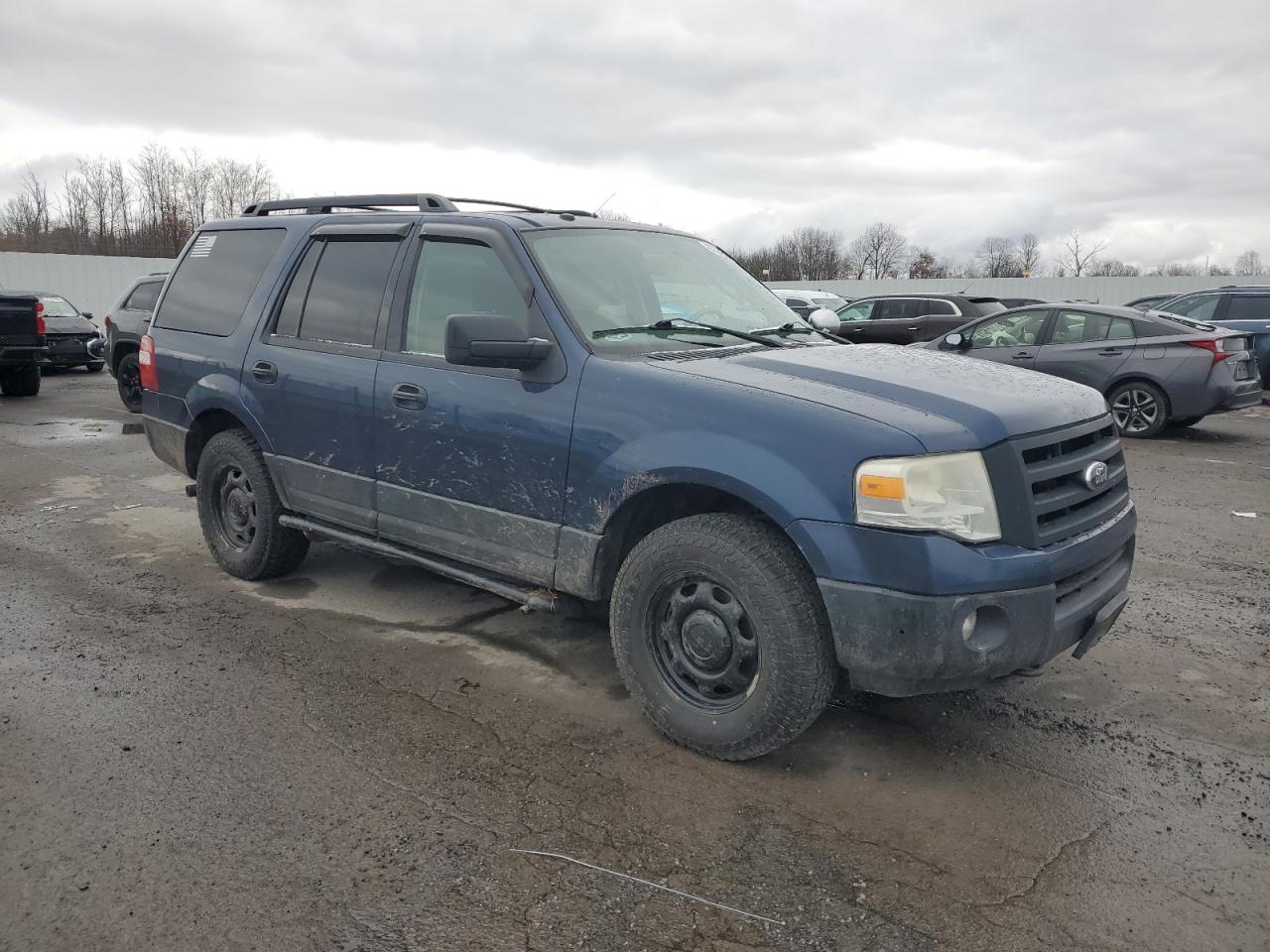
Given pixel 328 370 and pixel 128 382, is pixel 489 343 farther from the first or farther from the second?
pixel 128 382

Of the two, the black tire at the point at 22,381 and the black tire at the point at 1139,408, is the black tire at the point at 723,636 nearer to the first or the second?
the black tire at the point at 1139,408

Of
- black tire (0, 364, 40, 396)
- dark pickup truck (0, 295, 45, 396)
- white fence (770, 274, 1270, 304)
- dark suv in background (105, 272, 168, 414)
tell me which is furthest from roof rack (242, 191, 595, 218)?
white fence (770, 274, 1270, 304)

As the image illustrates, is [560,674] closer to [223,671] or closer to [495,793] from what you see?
[495,793]

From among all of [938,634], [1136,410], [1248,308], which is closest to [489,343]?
[938,634]

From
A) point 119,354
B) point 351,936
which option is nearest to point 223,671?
point 351,936

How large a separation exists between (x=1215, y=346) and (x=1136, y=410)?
104cm

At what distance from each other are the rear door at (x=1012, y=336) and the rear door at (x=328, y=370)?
8920 millimetres

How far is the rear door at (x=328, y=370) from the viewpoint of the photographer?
4.40 meters

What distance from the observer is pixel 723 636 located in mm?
3254

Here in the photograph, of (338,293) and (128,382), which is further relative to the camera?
(128,382)

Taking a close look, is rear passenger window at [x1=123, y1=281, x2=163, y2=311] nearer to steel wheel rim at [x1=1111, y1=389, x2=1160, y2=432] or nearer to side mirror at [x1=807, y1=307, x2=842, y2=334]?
side mirror at [x1=807, y1=307, x2=842, y2=334]

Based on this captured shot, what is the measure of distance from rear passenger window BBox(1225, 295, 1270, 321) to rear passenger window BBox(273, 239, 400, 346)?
15.4 metres

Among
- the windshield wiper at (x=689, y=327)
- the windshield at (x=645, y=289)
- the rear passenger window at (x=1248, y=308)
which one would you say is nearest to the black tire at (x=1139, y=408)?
the rear passenger window at (x=1248, y=308)

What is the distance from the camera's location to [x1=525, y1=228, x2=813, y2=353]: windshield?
3836 mm
